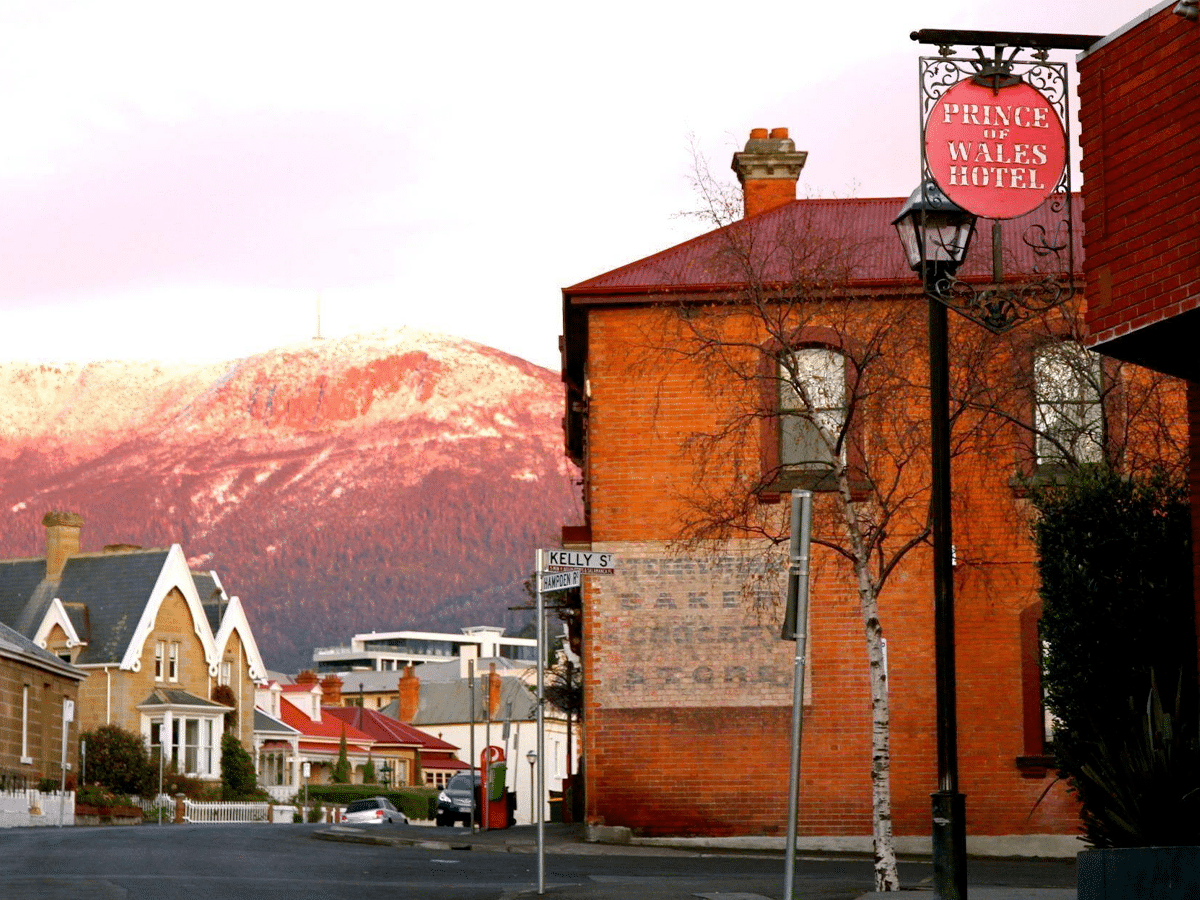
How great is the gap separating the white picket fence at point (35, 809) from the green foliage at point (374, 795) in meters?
33.5

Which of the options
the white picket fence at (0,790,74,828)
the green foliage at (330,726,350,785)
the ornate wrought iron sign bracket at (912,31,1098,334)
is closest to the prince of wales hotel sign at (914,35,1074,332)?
the ornate wrought iron sign bracket at (912,31,1098,334)

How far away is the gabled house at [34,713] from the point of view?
51375 millimetres

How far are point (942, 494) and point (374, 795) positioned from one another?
7361 centimetres

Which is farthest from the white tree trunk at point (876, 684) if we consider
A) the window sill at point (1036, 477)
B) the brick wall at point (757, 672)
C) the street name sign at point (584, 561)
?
the brick wall at point (757, 672)

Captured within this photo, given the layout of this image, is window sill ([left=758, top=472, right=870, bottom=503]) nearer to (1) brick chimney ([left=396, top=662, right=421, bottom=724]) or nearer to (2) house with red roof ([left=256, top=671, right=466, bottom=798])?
(2) house with red roof ([left=256, top=671, right=466, bottom=798])

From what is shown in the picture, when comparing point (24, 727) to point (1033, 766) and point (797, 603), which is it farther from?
point (797, 603)

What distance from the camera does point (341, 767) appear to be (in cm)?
9044

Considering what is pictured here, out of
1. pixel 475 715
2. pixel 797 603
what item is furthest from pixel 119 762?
pixel 475 715

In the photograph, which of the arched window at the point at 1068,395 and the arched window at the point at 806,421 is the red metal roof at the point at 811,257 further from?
the arched window at the point at 1068,395

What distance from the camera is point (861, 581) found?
20.2m

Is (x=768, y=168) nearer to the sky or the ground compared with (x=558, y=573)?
nearer to the sky

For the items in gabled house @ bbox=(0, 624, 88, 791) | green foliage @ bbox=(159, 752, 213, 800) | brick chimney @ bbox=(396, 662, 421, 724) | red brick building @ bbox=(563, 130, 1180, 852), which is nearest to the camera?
red brick building @ bbox=(563, 130, 1180, 852)

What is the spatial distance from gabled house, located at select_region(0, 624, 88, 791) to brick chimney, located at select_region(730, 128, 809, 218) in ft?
94.4

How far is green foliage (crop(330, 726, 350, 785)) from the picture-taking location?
9031 centimetres
